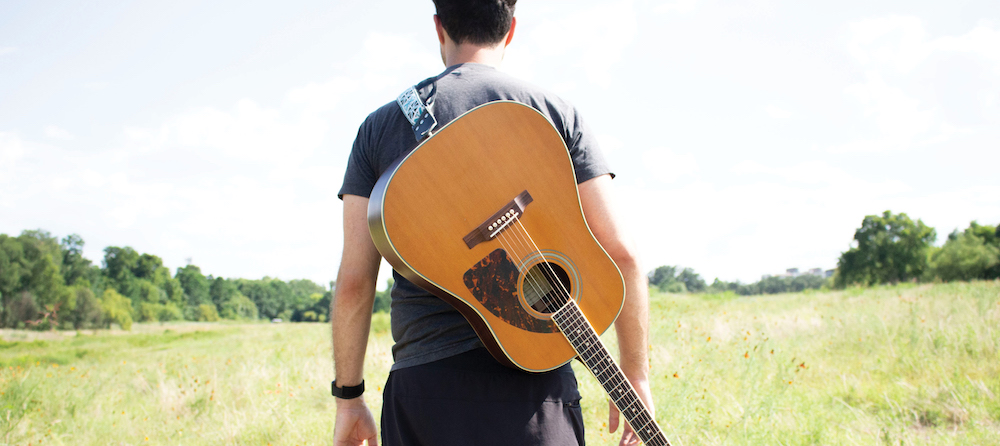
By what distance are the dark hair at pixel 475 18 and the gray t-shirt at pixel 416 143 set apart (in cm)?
11

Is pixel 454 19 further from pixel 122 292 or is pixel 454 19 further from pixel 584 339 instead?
pixel 122 292

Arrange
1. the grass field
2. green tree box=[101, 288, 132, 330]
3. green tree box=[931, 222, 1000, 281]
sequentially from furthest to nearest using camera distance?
green tree box=[101, 288, 132, 330]
green tree box=[931, 222, 1000, 281]
the grass field

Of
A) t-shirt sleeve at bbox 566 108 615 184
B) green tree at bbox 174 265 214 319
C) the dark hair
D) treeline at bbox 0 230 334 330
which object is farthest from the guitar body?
green tree at bbox 174 265 214 319

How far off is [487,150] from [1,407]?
7.76 metres

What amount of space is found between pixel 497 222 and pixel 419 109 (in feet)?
1.15

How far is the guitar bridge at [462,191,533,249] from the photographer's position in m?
1.20

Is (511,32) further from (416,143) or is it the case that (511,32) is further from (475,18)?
(416,143)

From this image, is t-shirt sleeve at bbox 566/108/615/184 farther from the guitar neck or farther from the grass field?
the grass field

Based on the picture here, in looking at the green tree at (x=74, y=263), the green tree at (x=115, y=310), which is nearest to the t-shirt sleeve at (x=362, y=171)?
the green tree at (x=115, y=310)

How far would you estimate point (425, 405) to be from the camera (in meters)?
1.23

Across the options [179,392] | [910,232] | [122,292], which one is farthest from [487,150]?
[122,292]

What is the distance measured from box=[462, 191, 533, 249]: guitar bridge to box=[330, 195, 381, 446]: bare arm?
0.36 metres

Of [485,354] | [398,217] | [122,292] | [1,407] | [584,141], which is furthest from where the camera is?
[122,292]

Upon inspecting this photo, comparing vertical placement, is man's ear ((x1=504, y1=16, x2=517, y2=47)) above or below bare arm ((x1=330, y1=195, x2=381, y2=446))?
above
